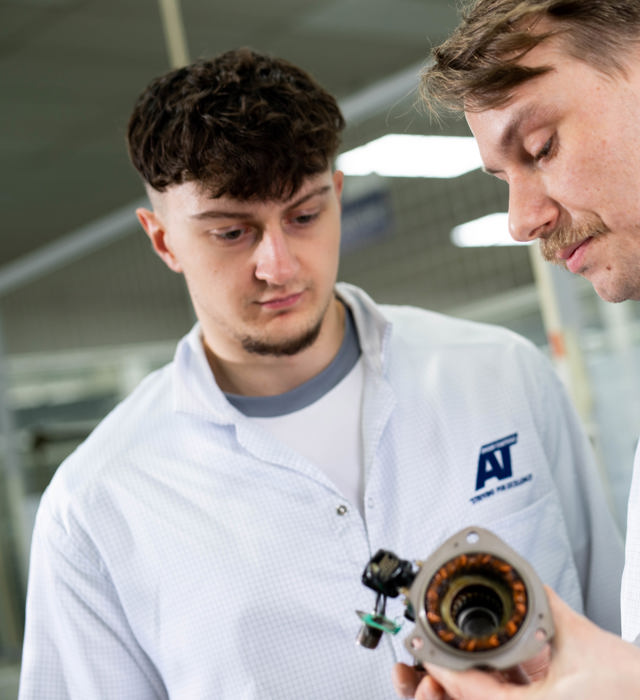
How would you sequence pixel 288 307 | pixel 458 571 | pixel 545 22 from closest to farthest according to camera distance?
1. pixel 458 571
2. pixel 545 22
3. pixel 288 307

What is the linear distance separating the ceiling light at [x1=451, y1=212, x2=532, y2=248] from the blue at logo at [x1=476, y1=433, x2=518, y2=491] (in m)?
0.94

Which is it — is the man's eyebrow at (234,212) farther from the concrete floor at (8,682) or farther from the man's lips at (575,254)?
the concrete floor at (8,682)

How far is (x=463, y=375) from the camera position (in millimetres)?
1688

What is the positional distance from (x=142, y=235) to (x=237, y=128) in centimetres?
249

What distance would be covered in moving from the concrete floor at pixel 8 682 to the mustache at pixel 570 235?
381 centimetres

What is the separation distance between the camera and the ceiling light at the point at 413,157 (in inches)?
95.7

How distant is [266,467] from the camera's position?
5.04 ft

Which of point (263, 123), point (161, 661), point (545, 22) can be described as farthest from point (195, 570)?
point (545, 22)

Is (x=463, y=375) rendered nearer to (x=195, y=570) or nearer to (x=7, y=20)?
(x=195, y=570)

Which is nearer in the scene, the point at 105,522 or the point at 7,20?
the point at 105,522

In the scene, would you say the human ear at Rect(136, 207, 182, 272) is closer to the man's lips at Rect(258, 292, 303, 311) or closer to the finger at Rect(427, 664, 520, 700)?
the man's lips at Rect(258, 292, 303, 311)

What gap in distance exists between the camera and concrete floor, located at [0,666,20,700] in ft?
13.8

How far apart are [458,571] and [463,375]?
2.71ft

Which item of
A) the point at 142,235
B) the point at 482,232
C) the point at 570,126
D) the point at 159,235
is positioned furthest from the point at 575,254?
the point at 142,235
